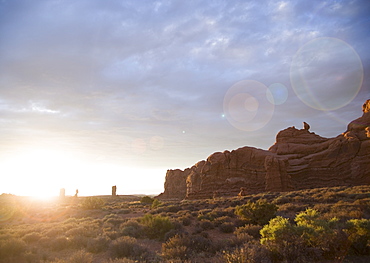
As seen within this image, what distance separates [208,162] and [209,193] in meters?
8.33

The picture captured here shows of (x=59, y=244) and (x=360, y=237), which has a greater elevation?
(x=360, y=237)

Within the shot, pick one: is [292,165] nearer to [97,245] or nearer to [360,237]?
[360,237]

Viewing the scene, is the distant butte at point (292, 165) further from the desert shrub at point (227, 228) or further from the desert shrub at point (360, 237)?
the desert shrub at point (360, 237)

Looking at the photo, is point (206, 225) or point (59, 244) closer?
point (59, 244)

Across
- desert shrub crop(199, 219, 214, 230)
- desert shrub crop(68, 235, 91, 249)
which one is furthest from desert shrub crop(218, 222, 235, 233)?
desert shrub crop(68, 235, 91, 249)

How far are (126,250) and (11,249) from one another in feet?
17.4

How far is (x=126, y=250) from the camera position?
31.4ft

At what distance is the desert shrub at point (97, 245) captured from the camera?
34.7ft

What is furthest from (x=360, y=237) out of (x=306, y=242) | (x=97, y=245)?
(x=97, y=245)

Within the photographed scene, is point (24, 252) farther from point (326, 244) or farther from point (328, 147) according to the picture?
point (328, 147)

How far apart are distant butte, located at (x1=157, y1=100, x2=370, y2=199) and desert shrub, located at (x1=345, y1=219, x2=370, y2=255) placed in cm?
3361

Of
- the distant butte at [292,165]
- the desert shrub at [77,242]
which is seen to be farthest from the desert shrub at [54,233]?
the distant butte at [292,165]

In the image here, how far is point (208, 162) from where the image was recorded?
59.4 metres

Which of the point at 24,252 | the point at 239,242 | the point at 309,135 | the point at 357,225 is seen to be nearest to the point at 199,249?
the point at 239,242
